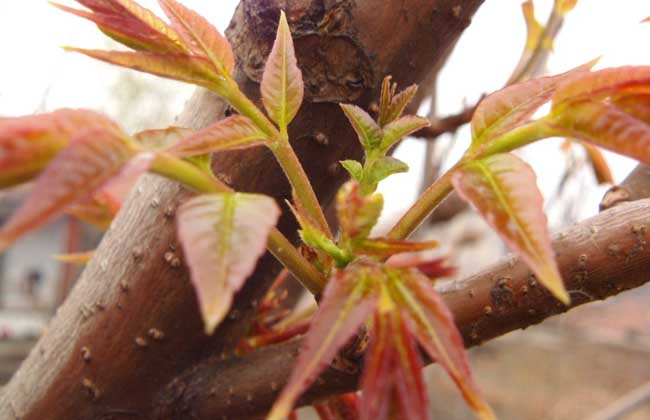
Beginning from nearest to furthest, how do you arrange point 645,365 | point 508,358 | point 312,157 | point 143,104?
1. point 312,157
2. point 645,365
3. point 508,358
4. point 143,104

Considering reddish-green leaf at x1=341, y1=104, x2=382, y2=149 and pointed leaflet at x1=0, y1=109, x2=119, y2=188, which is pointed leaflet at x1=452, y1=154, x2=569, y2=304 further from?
pointed leaflet at x1=0, y1=109, x2=119, y2=188

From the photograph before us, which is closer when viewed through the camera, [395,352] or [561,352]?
[395,352]

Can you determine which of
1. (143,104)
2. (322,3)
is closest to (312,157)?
(322,3)

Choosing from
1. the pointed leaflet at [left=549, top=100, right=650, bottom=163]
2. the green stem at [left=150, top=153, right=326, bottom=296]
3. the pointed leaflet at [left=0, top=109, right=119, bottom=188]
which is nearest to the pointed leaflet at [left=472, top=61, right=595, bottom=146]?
the pointed leaflet at [left=549, top=100, right=650, bottom=163]

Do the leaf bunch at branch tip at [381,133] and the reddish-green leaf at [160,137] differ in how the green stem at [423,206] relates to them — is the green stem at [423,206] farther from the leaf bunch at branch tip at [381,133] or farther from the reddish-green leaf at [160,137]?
the reddish-green leaf at [160,137]

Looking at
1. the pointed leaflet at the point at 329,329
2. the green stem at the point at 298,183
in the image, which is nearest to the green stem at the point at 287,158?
the green stem at the point at 298,183

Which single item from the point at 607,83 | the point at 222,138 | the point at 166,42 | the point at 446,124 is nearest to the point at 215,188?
the point at 222,138

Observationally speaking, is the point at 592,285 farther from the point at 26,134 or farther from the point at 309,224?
the point at 26,134
